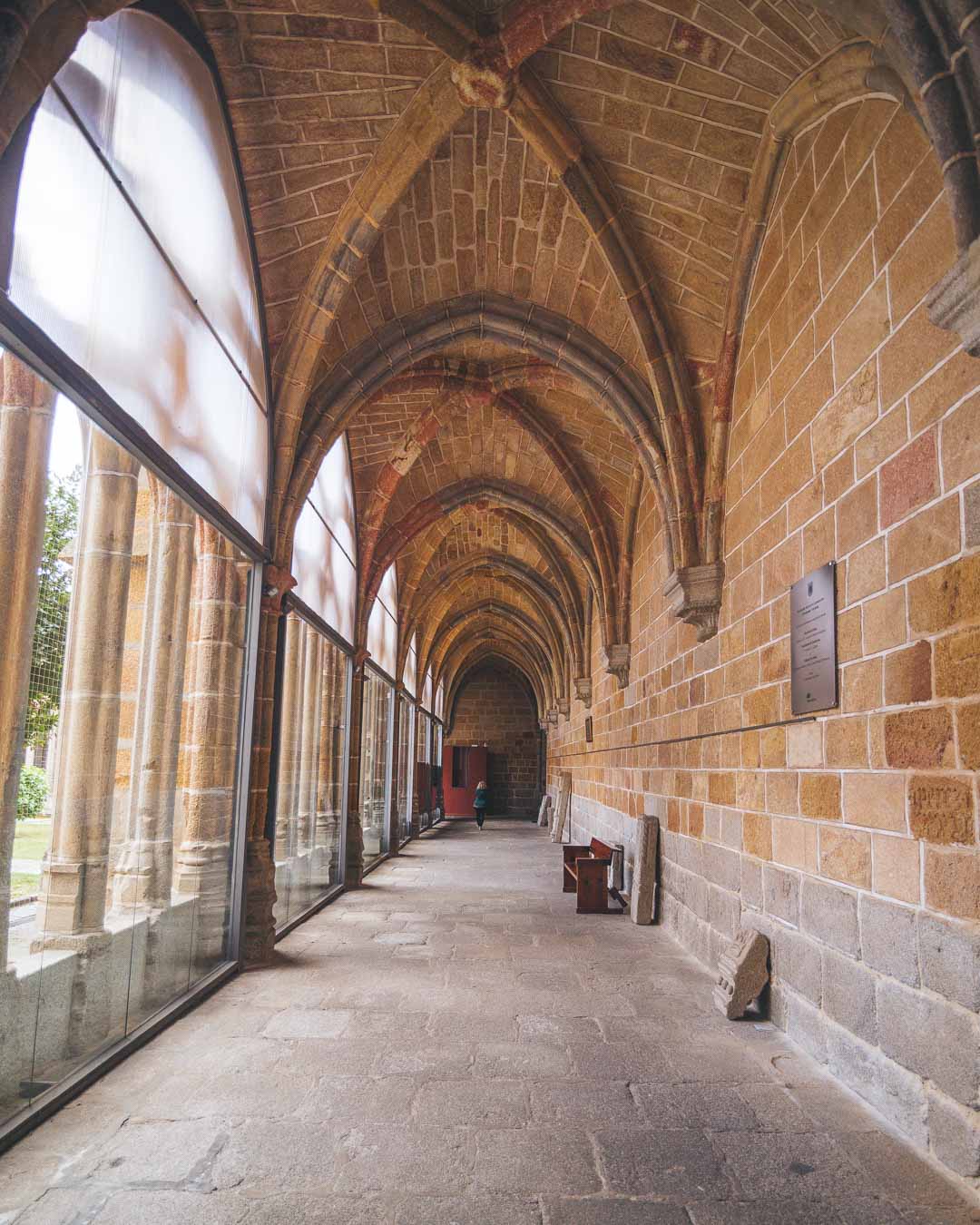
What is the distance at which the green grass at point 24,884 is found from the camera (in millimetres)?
2436

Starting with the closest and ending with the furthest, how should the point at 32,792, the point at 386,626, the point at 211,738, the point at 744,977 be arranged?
the point at 32,792 → the point at 744,977 → the point at 211,738 → the point at 386,626

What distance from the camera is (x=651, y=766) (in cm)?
707

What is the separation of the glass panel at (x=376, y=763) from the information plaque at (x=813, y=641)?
5.85 metres

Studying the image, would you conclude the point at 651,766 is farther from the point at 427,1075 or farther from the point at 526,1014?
the point at 427,1075

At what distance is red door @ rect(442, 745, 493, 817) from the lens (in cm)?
2267

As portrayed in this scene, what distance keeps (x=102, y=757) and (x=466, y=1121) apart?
1.76 metres

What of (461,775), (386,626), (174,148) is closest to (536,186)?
(174,148)

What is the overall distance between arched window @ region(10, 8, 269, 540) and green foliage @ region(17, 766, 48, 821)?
133 centimetres

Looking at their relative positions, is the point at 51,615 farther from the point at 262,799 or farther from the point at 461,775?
the point at 461,775

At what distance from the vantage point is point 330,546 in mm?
7363

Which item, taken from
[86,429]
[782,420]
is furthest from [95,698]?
[782,420]

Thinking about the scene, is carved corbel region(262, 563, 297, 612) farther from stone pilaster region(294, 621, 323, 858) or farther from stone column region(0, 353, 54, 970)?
stone column region(0, 353, 54, 970)

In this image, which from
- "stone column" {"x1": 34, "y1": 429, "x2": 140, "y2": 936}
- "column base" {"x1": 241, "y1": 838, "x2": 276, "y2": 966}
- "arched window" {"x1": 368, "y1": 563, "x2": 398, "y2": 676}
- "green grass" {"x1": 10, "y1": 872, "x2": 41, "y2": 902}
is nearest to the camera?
"green grass" {"x1": 10, "y1": 872, "x2": 41, "y2": 902}

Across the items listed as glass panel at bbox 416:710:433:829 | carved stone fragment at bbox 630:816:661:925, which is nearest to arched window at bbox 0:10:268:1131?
carved stone fragment at bbox 630:816:661:925
